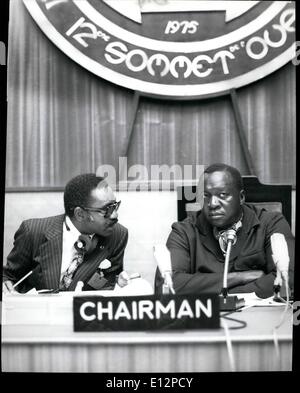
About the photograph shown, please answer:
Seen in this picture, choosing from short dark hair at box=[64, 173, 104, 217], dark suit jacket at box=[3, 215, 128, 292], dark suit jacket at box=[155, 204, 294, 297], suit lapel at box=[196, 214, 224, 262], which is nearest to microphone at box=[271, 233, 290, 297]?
dark suit jacket at box=[155, 204, 294, 297]

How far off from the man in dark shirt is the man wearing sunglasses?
21cm

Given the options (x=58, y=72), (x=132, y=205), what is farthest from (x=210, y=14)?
(x=132, y=205)

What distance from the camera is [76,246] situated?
5.92 feet

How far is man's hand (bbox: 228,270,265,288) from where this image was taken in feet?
5.63

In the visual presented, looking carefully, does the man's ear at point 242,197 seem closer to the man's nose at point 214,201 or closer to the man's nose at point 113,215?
the man's nose at point 214,201

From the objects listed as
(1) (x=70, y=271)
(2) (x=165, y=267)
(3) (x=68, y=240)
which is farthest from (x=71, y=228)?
(2) (x=165, y=267)

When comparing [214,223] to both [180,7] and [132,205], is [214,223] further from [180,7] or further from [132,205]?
[180,7]

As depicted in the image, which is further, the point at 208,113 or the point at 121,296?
the point at 208,113

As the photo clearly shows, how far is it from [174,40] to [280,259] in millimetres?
792

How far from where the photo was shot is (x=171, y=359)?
1448 mm

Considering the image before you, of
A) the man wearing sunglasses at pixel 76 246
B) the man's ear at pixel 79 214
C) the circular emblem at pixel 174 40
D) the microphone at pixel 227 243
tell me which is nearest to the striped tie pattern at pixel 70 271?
the man wearing sunglasses at pixel 76 246

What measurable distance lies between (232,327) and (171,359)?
0.19 metres

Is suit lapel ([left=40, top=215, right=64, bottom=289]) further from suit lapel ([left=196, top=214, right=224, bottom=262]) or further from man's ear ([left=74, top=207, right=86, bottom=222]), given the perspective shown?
suit lapel ([left=196, top=214, right=224, bottom=262])

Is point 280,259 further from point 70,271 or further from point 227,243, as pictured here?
point 70,271
